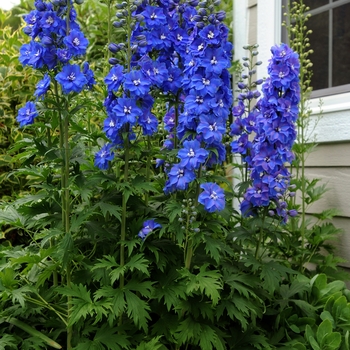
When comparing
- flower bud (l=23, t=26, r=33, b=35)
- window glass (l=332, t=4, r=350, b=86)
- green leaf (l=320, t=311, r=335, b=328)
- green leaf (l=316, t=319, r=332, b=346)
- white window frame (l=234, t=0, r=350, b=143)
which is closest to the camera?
flower bud (l=23, t=26, r=33, b=35)

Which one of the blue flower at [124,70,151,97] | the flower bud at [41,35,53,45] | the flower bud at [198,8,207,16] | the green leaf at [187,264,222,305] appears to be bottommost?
the green leaf at [187,264,222,305]

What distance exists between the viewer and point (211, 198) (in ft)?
6.07

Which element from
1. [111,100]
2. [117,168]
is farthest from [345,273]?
[111,100]

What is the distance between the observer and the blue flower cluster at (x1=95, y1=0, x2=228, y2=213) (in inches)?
73.0

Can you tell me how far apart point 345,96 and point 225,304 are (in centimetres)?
157

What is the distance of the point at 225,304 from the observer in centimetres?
193

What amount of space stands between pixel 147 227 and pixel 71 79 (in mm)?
639

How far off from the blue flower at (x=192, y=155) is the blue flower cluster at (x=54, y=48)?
1.52 feet

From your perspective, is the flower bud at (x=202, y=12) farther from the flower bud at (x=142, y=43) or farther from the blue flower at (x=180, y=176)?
the blue flower at (x=180, y=176)

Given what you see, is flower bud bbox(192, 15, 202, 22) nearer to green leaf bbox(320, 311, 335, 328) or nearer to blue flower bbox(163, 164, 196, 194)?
blue flower bbox(163, 164, 196, 194)

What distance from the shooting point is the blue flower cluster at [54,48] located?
183 centimetres

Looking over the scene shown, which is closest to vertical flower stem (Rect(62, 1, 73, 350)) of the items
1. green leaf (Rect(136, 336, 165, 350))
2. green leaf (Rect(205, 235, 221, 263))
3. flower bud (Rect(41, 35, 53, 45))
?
flower bud (Rect(41, 35, 53, 45))

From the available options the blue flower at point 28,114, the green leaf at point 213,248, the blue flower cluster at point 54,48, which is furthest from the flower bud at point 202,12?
the green leaf at point 213,248

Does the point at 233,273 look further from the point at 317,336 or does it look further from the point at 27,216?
the point at 27,216
